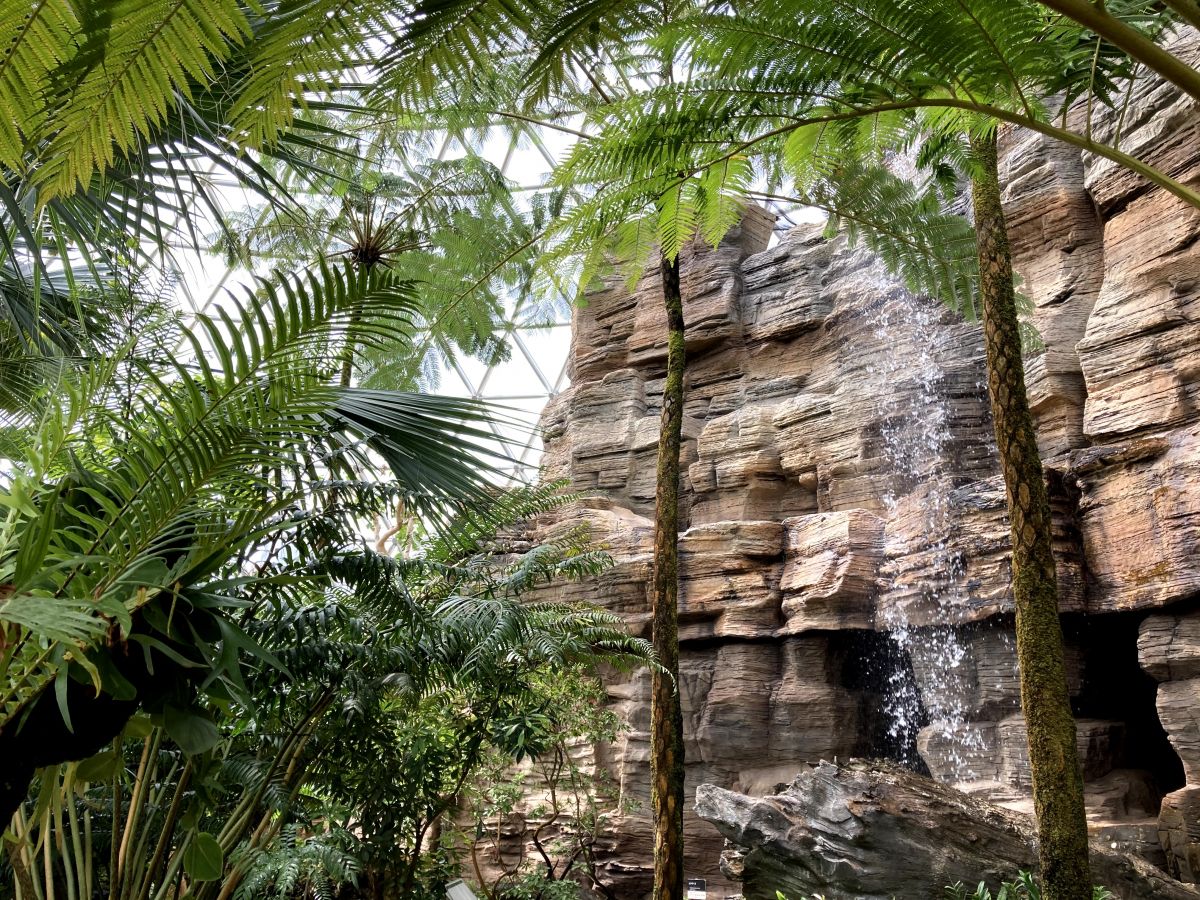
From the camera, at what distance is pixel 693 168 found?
2.57 metres

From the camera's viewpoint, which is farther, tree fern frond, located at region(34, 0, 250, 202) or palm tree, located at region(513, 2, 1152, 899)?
palm tree, located at region(513, 2, 1152, 899)

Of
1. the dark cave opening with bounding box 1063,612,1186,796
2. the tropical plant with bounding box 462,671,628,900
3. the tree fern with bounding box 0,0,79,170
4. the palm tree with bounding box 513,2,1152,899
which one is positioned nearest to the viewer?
the tree fern with bounding box 0,0,79,170

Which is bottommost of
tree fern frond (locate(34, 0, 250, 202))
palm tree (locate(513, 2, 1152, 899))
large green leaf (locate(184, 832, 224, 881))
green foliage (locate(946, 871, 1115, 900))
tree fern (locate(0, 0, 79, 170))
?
green foliage (locate(946, 871, 1115, 900))

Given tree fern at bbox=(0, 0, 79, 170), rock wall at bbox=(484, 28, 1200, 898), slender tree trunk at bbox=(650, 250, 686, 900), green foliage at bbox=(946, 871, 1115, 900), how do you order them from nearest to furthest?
tree fern at bbox=(0, 0, 79, 170), green foliage at bbox=(946, 871, 1115, 900), slender tree trunk at bbox=(650, 250, 686, 900), rock wall at bbox=(484, 28, 1200, 898)

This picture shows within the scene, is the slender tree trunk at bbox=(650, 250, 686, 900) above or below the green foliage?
above

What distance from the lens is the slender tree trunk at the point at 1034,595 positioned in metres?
3.42

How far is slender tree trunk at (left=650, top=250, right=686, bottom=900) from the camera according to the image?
4871mm

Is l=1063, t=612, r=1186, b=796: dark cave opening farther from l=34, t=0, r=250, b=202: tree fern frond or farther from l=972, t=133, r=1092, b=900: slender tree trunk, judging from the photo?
l=34, t=0, r=250, b=202: tree fern frond

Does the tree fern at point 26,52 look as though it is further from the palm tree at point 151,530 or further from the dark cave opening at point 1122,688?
the dark cave opening at point 1122,688

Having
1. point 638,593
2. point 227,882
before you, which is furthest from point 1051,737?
point 638,593

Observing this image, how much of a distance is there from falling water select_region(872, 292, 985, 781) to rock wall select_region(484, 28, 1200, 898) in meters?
0.02

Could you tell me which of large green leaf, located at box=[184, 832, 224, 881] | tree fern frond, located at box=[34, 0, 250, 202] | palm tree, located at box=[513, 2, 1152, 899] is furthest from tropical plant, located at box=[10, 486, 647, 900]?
tree fern frond, located at box=[34, 0, 250, 202]

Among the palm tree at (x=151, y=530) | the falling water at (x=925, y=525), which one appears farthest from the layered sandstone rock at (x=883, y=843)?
the palm tree at (x=151, y=530)

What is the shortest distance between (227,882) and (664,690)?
237 cm
